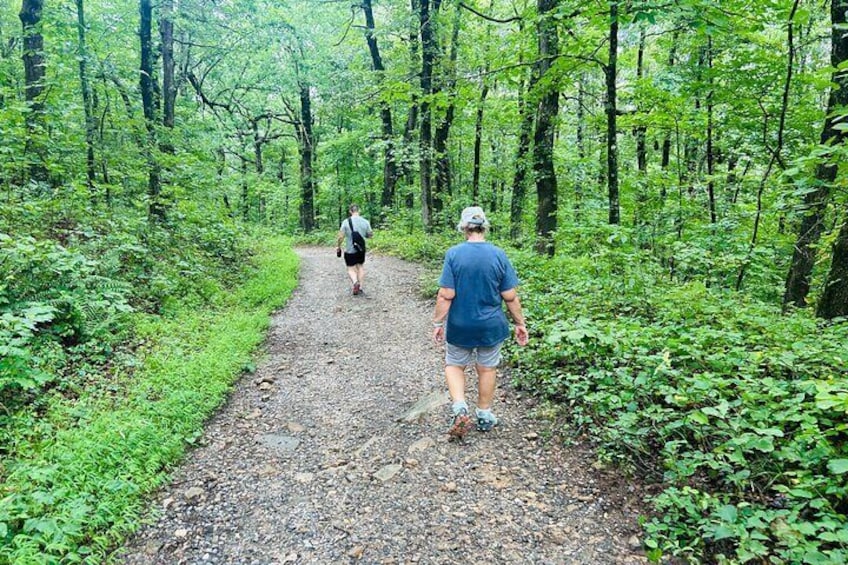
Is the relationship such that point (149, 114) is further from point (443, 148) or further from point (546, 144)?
point (546, 144)

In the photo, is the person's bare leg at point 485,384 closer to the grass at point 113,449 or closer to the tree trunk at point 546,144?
the grass at point 113,449

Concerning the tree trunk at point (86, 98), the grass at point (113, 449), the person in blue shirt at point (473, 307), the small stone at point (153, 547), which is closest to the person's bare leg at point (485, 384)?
the person in blue shirt at point (473, 307)

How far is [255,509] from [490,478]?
191 cm

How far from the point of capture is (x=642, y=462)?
3576 millimetres

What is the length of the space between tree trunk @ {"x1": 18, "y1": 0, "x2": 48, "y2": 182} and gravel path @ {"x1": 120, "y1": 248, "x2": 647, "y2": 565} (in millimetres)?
7935

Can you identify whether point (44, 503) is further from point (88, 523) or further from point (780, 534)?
point (780, 534)

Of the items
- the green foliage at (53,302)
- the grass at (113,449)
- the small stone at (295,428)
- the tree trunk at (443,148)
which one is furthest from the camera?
the tree trunk at (443,148)

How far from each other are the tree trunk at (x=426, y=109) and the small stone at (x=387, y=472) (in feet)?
30.3

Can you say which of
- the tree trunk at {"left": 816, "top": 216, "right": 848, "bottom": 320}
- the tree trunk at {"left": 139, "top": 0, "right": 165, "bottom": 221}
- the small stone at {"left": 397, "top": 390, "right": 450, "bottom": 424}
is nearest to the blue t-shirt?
the small stone at {"left": 397, "top": 390, "right": 450, "bottom": 424}

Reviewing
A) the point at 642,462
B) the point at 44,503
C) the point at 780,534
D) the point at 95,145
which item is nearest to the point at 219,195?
the point at 95,145

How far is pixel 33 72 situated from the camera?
9.88 meters

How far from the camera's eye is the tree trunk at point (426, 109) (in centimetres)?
1247

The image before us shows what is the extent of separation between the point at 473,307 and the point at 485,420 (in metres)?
1.15

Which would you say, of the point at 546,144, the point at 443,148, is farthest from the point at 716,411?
the point at 443,148
